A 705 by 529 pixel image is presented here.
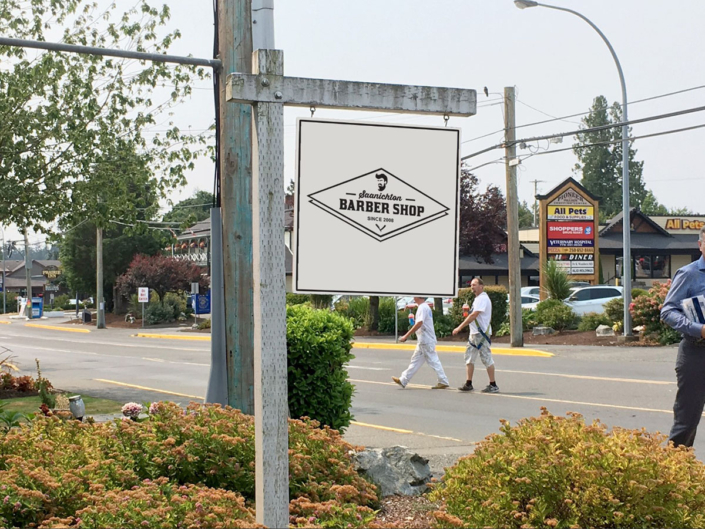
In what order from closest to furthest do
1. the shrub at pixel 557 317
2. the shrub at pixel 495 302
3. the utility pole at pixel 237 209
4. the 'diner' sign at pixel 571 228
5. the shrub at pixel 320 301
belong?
the utility pole at pixel 237 209 < the shrub at pixel 557 317 < the shrub at pixel 495 302 < the shrub at pixel 320 301 < the 'diner' sign at pixel 571 228

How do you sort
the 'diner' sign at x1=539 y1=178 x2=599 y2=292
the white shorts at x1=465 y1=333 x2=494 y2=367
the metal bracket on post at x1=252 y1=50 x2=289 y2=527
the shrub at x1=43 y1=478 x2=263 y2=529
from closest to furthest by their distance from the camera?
the metal bracket on post at x1=252 y1=50 x2=289 y2=527 → the shrub at x1=43 y1=478 x2=263 y2=529 → the white shorts at x1=465 y1=333 x2=494 y2=367 → the 'diner' sign at x1=539 y1=178 x2=599 y2=292

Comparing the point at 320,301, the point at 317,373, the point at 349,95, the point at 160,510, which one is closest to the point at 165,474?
the point at 160,510

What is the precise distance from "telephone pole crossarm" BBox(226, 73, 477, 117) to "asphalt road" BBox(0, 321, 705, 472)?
4118mm

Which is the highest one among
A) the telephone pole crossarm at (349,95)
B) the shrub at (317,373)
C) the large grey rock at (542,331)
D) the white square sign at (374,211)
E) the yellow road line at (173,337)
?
the telephone pole crossarm at (349,95)

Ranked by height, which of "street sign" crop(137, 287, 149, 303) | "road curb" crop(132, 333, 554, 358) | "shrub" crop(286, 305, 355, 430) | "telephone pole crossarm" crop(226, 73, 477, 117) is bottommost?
"road curb" crop(132, 333, 554, 358)

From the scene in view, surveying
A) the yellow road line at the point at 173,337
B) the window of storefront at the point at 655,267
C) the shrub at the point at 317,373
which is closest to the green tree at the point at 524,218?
the window of storefront at the point at 655,267

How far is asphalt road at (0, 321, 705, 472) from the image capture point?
10219 mm

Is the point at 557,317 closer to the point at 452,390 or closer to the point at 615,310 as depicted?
the point at 615,310

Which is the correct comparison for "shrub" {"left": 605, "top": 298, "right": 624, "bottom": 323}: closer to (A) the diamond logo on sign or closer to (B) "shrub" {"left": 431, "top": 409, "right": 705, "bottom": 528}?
(B) "shrub" {"left": 431, "top": 409, "right": 705, "bottom": 528}

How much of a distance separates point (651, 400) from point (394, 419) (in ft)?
13.2

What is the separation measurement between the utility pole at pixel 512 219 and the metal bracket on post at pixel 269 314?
67.9 feet

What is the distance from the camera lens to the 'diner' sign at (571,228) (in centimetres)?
3706

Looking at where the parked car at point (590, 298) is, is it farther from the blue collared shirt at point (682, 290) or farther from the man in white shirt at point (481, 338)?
the blue collared shirt at point (682, 290)

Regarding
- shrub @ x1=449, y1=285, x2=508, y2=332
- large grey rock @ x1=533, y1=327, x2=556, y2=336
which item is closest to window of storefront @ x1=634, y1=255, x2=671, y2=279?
shrub @ x1=449, y1=285, x2=508, y2=332
